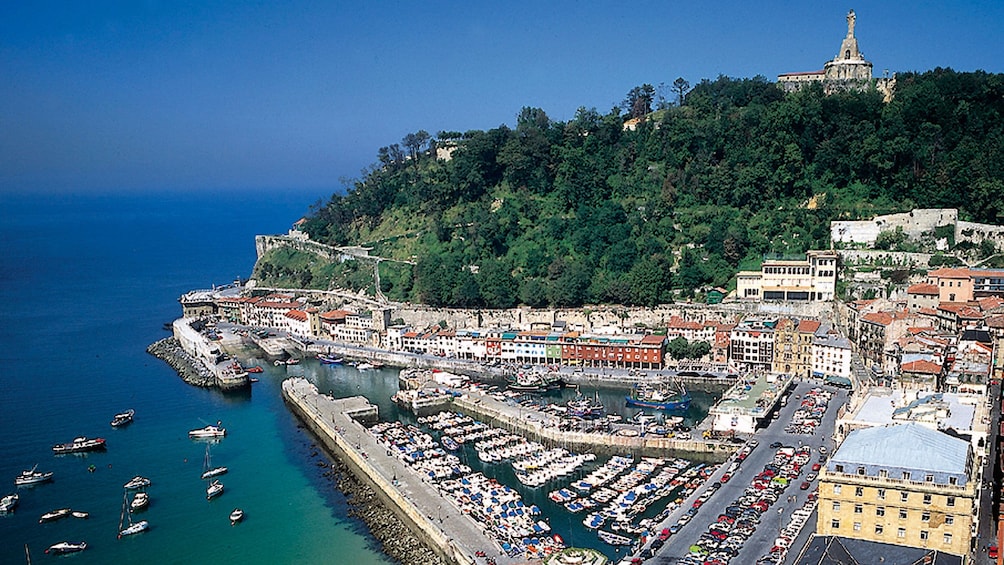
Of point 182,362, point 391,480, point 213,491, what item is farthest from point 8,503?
point 182,362

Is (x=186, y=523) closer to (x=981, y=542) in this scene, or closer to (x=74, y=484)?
(x=74, y=484)

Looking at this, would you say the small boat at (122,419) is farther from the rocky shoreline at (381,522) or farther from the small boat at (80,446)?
the rocky shoreline at (381,522)

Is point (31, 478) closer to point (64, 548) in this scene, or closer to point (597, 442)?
point (64, 548)

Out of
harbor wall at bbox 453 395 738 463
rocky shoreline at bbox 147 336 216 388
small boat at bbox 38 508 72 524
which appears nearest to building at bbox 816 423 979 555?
harbor wall at bbox 453 395 738 463

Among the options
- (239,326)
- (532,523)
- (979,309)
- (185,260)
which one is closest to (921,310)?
(979,309)

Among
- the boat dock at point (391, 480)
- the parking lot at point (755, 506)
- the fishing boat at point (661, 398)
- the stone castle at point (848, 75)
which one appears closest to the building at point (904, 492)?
the parking lot at point (755, 506)
